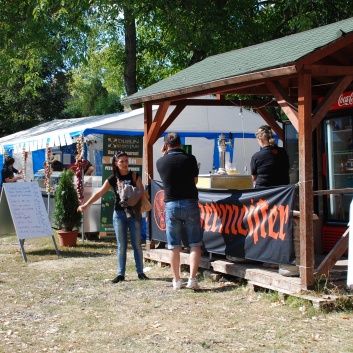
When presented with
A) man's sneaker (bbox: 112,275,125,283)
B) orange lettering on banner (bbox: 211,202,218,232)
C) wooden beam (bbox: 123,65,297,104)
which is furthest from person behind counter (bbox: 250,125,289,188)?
man's sneaker (bbox: 112,275,125,283)

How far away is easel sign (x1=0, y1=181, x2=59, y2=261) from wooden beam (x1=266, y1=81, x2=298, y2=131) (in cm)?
519

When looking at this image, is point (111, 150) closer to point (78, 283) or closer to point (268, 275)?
point (78, 283)

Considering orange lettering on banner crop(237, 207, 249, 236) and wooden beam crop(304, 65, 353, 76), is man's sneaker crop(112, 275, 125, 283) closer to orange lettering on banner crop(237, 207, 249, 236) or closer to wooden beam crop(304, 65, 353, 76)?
orange lettering on banner crop(237, 207, 249, 236)

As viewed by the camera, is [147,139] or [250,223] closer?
[250,223]

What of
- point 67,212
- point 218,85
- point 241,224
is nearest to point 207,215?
point 241,224

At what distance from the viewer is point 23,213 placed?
10.6m

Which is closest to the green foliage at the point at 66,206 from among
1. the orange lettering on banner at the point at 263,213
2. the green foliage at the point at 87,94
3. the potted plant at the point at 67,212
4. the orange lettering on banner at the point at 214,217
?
the potted plant at the point at 67,212

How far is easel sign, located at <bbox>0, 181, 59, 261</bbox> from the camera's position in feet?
34.3

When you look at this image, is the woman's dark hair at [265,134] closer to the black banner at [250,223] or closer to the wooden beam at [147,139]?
the black banner at [250,223]

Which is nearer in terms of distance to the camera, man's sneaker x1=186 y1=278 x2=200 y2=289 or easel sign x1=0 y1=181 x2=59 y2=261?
man's sneaker x1=186 y1=278 x2=200 y2=289

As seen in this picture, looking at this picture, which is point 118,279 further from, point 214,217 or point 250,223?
point 250,223

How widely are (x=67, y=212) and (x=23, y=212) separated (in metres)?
1.51

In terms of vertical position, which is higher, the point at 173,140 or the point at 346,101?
the point at 346,101

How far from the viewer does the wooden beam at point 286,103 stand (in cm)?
677
